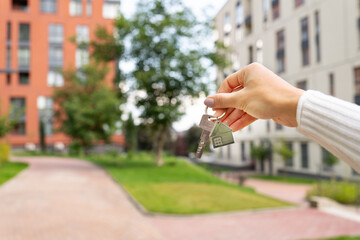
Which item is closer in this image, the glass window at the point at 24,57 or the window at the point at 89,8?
the glass window at the point at 24,57

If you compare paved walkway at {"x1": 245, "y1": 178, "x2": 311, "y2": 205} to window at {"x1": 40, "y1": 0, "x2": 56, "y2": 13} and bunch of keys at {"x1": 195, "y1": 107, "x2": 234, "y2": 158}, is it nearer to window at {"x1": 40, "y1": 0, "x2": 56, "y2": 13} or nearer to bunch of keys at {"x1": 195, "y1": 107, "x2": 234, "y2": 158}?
bunch of keys at {"x1": 195, "y1": 107, "x2": 234, "y2": 158}

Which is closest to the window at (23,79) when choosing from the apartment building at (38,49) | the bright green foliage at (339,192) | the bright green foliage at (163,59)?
the apartment building at (38,49)

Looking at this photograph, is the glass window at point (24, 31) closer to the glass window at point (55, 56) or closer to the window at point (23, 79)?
the glass window at point (55, 56)

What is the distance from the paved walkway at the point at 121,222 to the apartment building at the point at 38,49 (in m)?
28.9

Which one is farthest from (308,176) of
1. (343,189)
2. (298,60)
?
(343,189)

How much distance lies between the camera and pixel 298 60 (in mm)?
21922

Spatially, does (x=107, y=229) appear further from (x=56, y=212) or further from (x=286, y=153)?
(x=286, y=153)

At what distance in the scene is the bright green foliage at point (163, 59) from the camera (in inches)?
823

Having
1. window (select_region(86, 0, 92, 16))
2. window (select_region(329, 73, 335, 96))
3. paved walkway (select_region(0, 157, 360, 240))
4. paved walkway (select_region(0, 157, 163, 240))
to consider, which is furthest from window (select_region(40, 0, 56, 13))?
window (select_region(329, 73, 335, 96))

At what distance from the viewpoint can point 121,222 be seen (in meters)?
9.73

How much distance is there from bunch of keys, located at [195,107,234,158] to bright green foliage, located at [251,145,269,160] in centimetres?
3177

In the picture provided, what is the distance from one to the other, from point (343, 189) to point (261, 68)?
1527 centimetres

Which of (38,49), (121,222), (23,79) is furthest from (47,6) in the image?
(121,222)

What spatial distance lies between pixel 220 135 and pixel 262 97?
0.20 m
